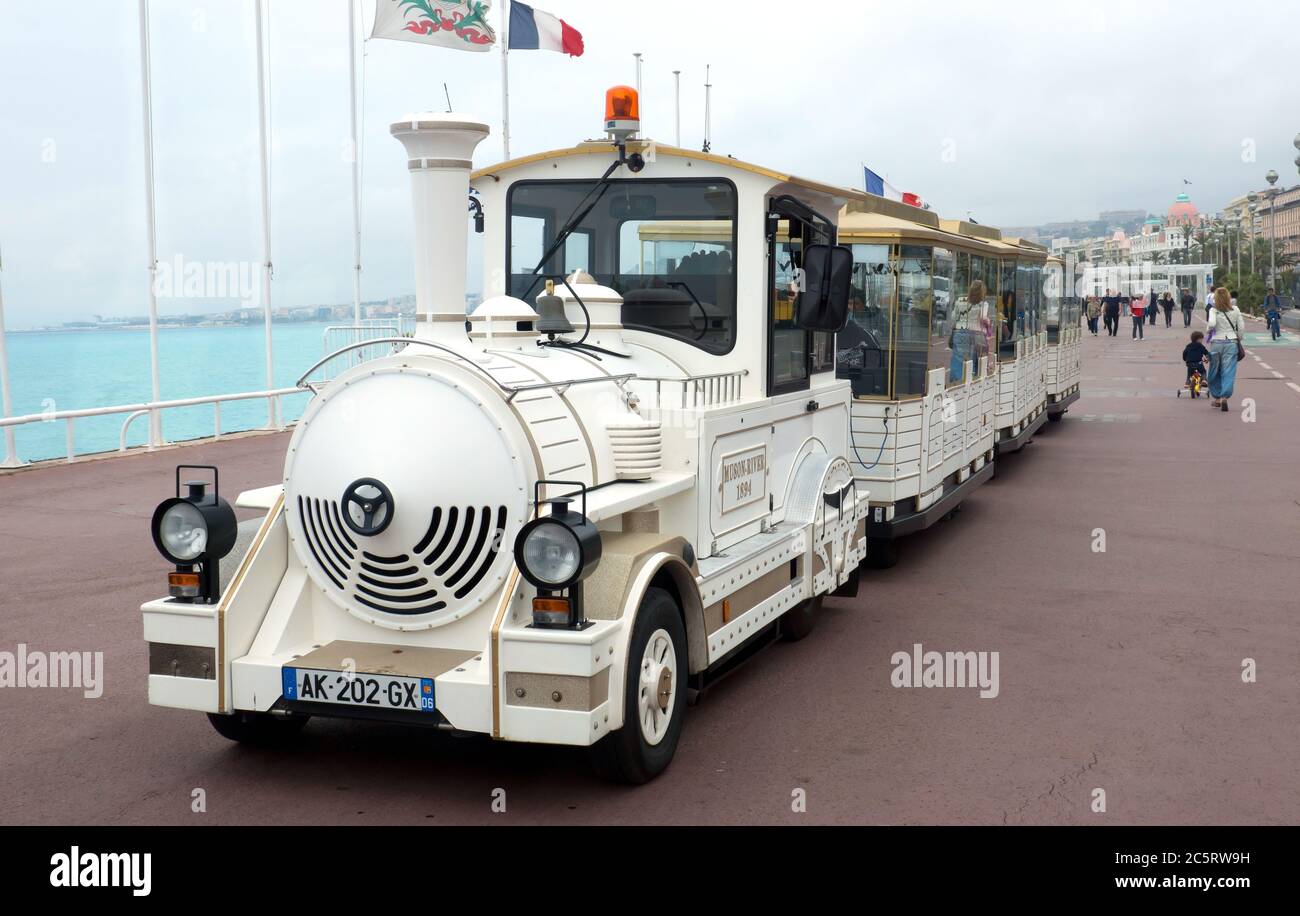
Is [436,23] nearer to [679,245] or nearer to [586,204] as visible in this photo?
[586,204]

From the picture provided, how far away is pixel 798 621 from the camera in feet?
25.8

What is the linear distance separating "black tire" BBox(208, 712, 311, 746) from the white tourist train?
0.01 meters

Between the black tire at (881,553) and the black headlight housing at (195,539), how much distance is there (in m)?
5.93

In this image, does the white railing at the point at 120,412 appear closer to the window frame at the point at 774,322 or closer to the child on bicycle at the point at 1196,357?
the window frame at the point at 774,322

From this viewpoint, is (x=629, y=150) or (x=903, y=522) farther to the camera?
(x=903, y=522)

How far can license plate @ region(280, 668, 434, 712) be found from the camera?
4.92m

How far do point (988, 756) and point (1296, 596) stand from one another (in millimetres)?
4453

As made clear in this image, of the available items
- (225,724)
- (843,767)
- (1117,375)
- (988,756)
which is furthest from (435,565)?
(1117,375)

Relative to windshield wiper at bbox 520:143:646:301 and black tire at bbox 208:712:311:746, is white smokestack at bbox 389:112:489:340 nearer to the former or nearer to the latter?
windshield wiper at bbox 520:143:646:301

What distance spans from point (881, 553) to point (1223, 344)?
48.8ft

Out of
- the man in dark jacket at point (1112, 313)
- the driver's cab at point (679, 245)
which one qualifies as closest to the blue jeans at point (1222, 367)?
the driver's cab at point (679, 245)

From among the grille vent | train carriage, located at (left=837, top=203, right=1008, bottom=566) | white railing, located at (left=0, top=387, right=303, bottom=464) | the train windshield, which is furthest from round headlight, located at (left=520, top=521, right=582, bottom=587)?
white railing, located at (left=0, top=387, right=303, bottom=464)

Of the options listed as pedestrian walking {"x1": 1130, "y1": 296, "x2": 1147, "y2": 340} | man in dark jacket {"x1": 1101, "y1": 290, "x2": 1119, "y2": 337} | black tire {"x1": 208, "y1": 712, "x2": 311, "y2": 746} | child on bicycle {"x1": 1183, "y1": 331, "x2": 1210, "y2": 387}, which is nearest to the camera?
black tire {"x1": 208, "y1": 712, "x2": 311, "y2": 746}

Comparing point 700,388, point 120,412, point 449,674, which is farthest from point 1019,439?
point 449,674
